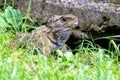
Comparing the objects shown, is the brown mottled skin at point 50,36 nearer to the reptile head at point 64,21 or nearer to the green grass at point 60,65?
the reptile head at point 64,21

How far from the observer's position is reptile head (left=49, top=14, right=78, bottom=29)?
5.23 meters

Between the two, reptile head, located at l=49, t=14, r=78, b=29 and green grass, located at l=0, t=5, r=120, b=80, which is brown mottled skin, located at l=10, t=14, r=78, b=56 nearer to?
reptile head, located at l=49, t=14, r=78, b=29

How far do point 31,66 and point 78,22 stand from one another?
131cm

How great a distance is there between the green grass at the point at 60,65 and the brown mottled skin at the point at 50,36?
0.46ft

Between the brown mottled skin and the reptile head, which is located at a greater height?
the reptile head

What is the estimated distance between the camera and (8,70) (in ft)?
13.6

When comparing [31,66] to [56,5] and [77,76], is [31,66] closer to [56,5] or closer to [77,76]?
[77,76]

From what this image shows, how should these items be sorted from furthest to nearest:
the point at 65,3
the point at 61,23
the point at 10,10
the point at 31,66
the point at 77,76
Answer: the point at 10,10 < the point at 65,3 < the point at 61,23 < the point at 31,66 < the point at 77,76

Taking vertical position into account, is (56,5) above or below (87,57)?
above

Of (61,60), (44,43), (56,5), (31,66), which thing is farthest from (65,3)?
(31,66)

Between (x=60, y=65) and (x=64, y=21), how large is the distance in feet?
2.61

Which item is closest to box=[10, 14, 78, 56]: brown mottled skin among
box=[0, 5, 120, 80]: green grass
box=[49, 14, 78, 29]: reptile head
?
box=[49, 14, 78, 29]: reptile head

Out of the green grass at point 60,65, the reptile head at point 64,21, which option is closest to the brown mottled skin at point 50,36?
the reptile head at point 64,21

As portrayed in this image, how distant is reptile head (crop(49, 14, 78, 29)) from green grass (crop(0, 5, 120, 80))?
32cm
